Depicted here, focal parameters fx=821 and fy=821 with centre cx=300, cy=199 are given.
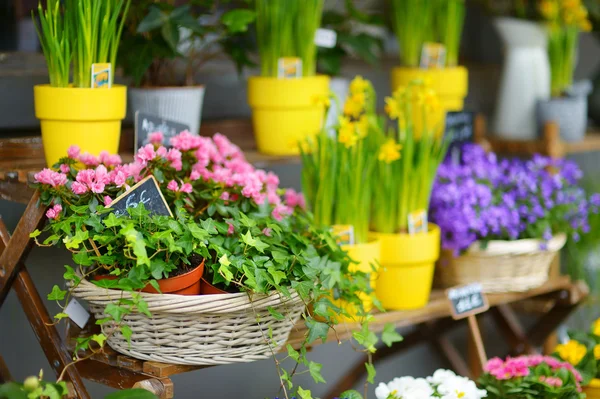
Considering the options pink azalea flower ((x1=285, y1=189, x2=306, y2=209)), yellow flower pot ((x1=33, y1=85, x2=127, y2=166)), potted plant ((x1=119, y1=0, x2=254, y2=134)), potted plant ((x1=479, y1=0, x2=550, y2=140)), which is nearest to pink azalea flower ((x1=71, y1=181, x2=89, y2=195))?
yellow flower pot ((x1=33, y1=85, x2=127, y2=166))

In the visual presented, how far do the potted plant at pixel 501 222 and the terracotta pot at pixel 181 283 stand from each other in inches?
36.3

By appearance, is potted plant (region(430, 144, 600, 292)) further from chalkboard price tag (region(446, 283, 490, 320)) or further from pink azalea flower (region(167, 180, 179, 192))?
pink azalea flower (region(167, 180, 179, 192))

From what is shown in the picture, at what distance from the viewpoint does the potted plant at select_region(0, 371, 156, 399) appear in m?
1.26

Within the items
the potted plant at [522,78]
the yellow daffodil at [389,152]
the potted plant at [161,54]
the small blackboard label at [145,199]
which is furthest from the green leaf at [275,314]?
the potted plant at [522,78]

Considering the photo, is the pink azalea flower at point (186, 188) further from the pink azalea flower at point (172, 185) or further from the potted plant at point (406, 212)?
the potted plant at point (406, 212)

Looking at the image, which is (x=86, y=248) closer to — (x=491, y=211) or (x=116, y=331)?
(x=116, y=331)

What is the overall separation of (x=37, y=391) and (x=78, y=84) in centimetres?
72

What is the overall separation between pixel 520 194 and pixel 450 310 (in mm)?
442

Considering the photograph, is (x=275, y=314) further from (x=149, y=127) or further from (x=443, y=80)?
(x=443, y=80)

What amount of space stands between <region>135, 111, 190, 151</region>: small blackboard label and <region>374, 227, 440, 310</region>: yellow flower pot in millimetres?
588

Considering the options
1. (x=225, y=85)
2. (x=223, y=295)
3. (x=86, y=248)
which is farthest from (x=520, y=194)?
(x=86, y=248)

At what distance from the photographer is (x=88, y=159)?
1628 mm

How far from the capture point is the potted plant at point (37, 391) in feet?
4.12

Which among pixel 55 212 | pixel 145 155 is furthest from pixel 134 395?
pixel 145 155
